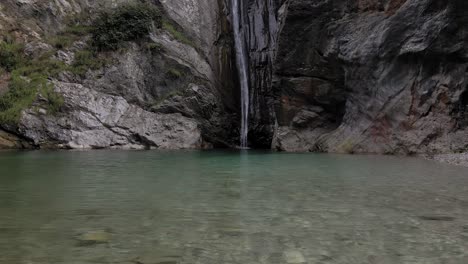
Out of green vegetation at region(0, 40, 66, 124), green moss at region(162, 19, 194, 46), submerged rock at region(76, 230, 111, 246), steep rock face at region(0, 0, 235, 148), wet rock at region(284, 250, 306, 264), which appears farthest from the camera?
green moss at region(162, 19, 194, 46)

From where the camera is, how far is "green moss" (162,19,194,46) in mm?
24677

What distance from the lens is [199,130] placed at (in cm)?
2233

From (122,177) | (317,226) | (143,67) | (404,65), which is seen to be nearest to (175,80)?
(143,67)

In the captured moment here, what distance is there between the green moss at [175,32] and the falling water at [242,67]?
2.81m

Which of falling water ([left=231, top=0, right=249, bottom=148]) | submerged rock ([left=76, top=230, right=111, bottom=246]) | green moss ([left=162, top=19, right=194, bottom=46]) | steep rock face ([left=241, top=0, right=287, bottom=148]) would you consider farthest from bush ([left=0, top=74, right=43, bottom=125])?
submerged rock ([left=76, top=230, right=111, bottom=246])

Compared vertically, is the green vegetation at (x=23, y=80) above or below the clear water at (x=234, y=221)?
above

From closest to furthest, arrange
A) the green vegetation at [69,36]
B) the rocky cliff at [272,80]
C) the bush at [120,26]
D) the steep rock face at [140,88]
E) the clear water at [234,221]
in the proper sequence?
the clear water at [234,221] → the rocky cliff at [272,80] → the steep rock face at [140,88] → the green vegetation at [69,36] → the bush at [120,26]

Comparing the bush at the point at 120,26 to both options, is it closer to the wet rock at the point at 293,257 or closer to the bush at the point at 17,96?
the bush at the point at 17,96

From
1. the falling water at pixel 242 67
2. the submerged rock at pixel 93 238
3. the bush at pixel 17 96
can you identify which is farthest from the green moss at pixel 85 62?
the submerged rock at pixel 93 238

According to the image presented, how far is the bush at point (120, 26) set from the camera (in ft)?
77.6

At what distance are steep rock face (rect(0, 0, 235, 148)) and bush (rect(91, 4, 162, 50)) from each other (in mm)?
648

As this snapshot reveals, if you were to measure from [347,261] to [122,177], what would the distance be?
5792 mm

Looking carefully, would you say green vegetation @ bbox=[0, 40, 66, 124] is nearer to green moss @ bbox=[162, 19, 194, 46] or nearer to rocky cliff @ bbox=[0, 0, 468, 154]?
rocky cliff @ bbox=[0, 0, 468, 154]

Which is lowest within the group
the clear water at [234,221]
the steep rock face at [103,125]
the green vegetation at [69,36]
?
the clear water at [234,221]
